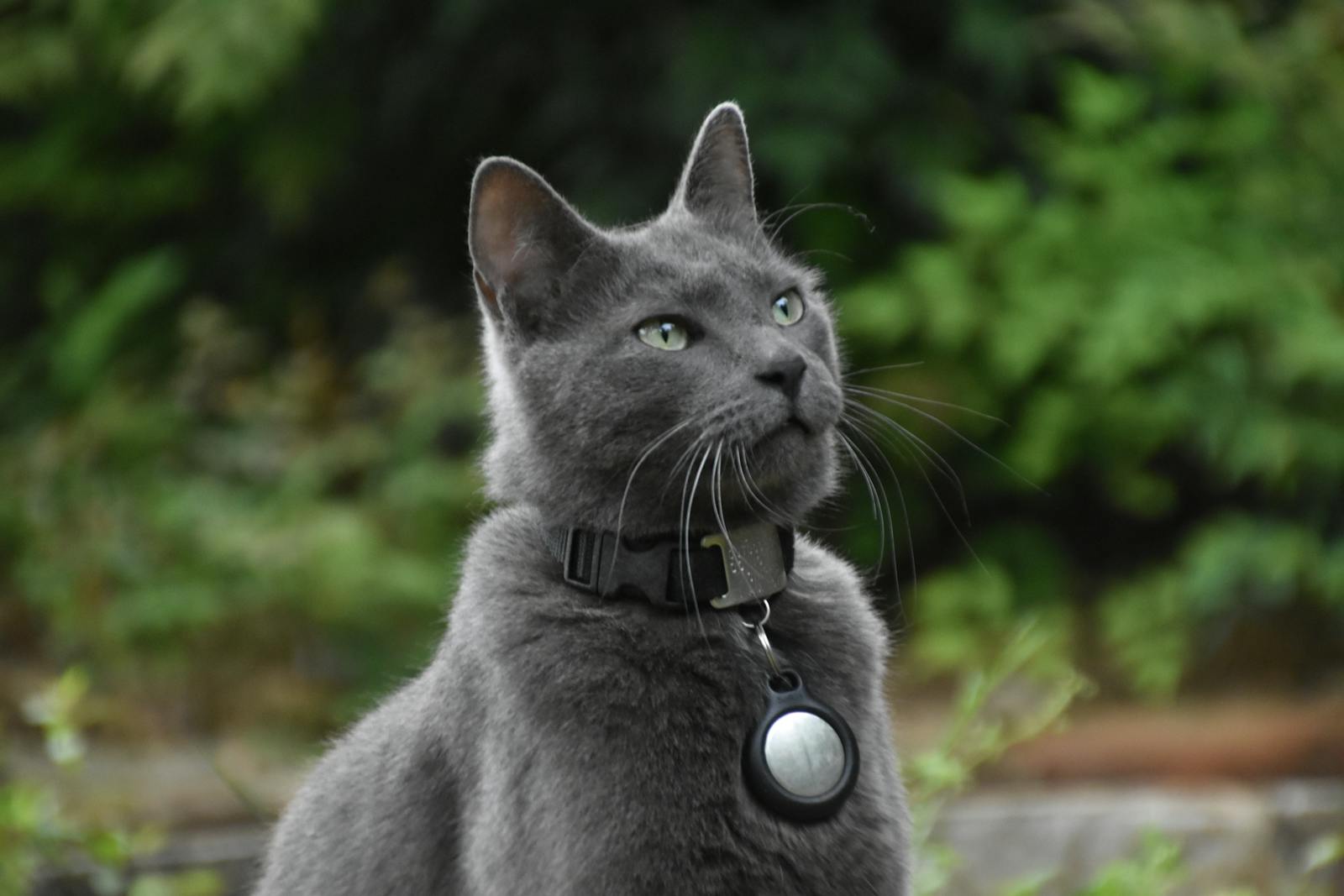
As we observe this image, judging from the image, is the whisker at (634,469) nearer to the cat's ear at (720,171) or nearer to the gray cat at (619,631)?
the gray cat at (619,631)

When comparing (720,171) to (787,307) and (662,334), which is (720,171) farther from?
(662,334)

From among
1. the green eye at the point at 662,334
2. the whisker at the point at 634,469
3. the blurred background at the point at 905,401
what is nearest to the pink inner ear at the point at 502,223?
the green eye at the point at 662,334

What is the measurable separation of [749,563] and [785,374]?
0.24 m

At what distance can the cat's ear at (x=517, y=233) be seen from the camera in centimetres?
196

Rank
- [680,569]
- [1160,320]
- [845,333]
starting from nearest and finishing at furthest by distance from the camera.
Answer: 1. [680,569]
2. [1160,320]
3. [845,333]

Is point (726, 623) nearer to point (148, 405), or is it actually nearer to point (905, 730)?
point (905, 730)

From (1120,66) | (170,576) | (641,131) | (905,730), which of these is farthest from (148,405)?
(1120,66)

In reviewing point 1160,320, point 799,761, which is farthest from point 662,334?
point 1160,320

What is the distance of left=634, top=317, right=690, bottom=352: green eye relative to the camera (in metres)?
1.97

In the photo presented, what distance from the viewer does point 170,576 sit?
4590 mm

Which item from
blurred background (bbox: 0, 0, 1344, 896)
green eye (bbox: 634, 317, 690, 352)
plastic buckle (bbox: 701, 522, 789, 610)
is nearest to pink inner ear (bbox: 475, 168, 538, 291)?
green eye (bbox: 634, 317, 690, 352)

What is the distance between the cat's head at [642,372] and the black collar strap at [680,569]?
0.02 m

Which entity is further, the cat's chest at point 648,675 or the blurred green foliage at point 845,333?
the blurred green foliage at point 845,333

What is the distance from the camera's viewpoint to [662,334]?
1972 mm
